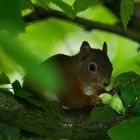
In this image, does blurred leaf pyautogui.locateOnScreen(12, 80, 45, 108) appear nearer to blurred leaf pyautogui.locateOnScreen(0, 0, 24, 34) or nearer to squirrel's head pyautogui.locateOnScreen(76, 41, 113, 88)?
blurred leaf pyautogui.locateOnScreen(0, 0, 24, 34)

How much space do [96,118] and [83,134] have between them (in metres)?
0.18

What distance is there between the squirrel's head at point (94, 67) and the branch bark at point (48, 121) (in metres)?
0.80

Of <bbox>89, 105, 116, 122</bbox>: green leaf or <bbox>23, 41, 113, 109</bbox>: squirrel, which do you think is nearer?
<bbox>89, 105, 116, 122</bbox>: green leaf

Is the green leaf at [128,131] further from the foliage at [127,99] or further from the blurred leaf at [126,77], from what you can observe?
the blurred leaf at [126,77]

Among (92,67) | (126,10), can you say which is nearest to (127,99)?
(126,10)

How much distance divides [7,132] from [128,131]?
546 millimetres

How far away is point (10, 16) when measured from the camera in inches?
14.3

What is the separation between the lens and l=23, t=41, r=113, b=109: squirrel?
2.10m

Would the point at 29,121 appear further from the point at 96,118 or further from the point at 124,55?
the point at 124,55

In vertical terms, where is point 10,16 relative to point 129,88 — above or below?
above

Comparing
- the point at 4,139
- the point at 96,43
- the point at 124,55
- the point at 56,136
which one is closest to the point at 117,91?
the point at 56,136

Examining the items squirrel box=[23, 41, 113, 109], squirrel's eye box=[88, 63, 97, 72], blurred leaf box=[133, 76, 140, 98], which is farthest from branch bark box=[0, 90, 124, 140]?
squirrel's eye box=[88, 63, 97, 72]

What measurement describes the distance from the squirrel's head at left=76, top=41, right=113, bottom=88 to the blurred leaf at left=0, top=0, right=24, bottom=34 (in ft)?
5.70

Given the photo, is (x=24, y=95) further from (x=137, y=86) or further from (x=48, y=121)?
(x=137, y=86)
